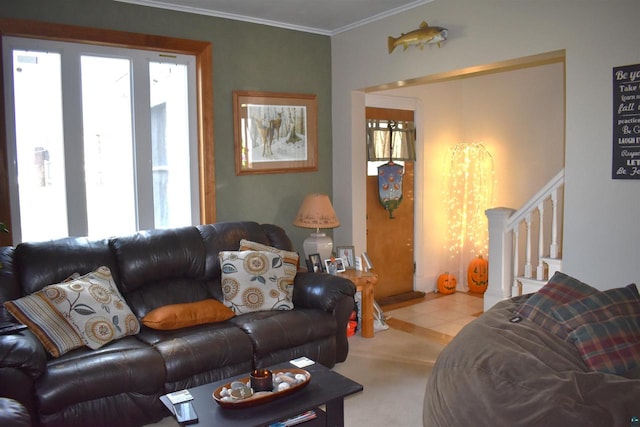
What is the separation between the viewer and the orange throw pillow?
326 centimetres

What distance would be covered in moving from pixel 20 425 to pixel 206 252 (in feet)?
6.38

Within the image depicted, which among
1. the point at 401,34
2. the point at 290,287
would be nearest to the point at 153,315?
the point at 290,287

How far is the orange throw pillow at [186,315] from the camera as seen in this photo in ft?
10.7

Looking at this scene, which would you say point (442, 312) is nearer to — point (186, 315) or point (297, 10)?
point (186, 315)

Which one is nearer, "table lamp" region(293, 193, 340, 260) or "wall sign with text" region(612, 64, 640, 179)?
"wall sign with text" region(612, 64, 640, 179)

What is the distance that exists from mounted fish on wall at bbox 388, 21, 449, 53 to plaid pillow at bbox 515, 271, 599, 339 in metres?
2.16

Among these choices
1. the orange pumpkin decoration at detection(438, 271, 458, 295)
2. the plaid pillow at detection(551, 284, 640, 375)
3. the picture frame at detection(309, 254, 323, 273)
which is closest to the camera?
the plaid pillow at detection(551, 284, 640, 375)

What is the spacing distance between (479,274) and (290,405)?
159 inches

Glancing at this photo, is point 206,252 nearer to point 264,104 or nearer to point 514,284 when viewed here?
point 264,104

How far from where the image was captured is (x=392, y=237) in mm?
5719

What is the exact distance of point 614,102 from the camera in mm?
3039

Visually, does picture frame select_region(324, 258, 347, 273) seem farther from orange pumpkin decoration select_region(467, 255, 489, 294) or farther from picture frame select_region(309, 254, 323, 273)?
orange pumpkin decoration select_region(467, 255, 489, 294)

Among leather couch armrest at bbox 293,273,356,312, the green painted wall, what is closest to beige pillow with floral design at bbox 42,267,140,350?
leather couch armrest at bbox 293,273,356,312

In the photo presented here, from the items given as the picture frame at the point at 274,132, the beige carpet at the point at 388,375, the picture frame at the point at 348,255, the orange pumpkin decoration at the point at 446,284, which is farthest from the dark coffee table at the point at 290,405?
the orange pumpkin decoration at the point at 446,284
